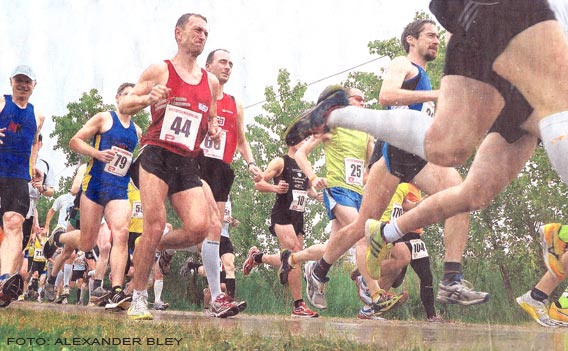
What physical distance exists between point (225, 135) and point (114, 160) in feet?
3.05

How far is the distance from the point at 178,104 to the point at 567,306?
2.59 m

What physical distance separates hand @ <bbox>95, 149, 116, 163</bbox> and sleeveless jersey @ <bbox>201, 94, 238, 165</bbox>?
75 cm

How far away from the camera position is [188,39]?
544 cm

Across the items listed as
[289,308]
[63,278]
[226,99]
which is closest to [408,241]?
[226,99]

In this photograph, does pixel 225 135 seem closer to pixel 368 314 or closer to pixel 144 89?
pixel 144 89

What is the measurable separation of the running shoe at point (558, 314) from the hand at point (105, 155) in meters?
3.73

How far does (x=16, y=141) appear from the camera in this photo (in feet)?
20.9

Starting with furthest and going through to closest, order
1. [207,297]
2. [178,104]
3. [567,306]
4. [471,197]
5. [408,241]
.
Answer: [207,297] < [408,241] < [178,104] < [567,306] < [471,197]

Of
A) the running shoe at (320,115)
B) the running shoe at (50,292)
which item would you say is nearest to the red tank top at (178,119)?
the running shoe at (320,115)

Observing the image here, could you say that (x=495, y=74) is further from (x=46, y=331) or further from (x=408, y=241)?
(x=408, y=241)

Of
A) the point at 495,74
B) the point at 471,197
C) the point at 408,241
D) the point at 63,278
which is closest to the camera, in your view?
the point at 495,74

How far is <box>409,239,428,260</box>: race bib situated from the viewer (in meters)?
6.69

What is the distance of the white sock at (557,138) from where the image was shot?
2789 mm

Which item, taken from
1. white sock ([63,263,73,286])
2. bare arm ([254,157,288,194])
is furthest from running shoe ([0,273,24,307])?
white sock ([63,263,73,286])
